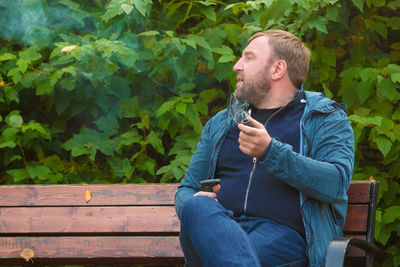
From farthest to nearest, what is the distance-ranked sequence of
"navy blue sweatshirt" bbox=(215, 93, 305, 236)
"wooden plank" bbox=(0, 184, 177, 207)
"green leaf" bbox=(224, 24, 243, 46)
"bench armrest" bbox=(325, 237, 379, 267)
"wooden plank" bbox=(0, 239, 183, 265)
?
"green leaf" bbox=(224, 24, 243, 46)
"wooden plank" bbox=(0, 184, 177, 207)
"wooden plank" bbox=(0, 239, 183, 265)
"navy blue sweatshirt" bbox=(215, 93, 305, 236)
"bench armrest" bbox=(325, 237, 379, 267)

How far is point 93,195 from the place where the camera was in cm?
323

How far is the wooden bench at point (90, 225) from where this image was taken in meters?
3.09

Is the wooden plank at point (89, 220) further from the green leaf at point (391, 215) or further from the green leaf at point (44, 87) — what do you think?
the green leaf at point (391, 215)

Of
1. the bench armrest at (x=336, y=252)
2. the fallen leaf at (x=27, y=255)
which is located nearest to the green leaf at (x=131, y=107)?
the fallen leaf at (x=27, y=255)

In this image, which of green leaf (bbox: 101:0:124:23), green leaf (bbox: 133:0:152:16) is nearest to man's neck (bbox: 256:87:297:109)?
green leaf (bbox: 133:0:152:16)

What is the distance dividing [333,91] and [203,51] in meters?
1.11

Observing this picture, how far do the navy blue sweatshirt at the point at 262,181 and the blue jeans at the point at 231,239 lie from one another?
0.16ft

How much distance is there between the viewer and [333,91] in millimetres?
4035

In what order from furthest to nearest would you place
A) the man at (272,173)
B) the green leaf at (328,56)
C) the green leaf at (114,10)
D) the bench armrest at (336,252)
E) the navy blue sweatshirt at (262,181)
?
the green leaf at (328,56) < the green leaf at (114,10) < the navy blue sweatshirt at (262,181) < the man at (272,173) < the bench armrest at (336,252)

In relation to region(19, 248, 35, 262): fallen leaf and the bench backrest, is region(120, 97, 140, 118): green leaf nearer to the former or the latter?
region(19, 248, 35, 262): fallen leaf

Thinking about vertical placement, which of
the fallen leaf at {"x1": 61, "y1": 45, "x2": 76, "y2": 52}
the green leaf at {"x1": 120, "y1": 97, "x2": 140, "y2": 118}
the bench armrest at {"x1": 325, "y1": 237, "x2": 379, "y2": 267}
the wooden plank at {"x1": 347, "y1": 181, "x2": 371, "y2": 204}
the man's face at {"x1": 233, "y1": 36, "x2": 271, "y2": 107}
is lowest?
the green leaf at {"x1": 120, "y1": 97, "x2": 140, "y2": 118}

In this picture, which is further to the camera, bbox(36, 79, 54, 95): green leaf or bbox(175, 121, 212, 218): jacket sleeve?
bbox(36, 79, 54, 95): green leaf

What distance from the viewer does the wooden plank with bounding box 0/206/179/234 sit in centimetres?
312

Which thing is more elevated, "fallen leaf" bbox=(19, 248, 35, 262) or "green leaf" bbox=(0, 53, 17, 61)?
"green leaf" bbox=(0, 53, 17, 61)
